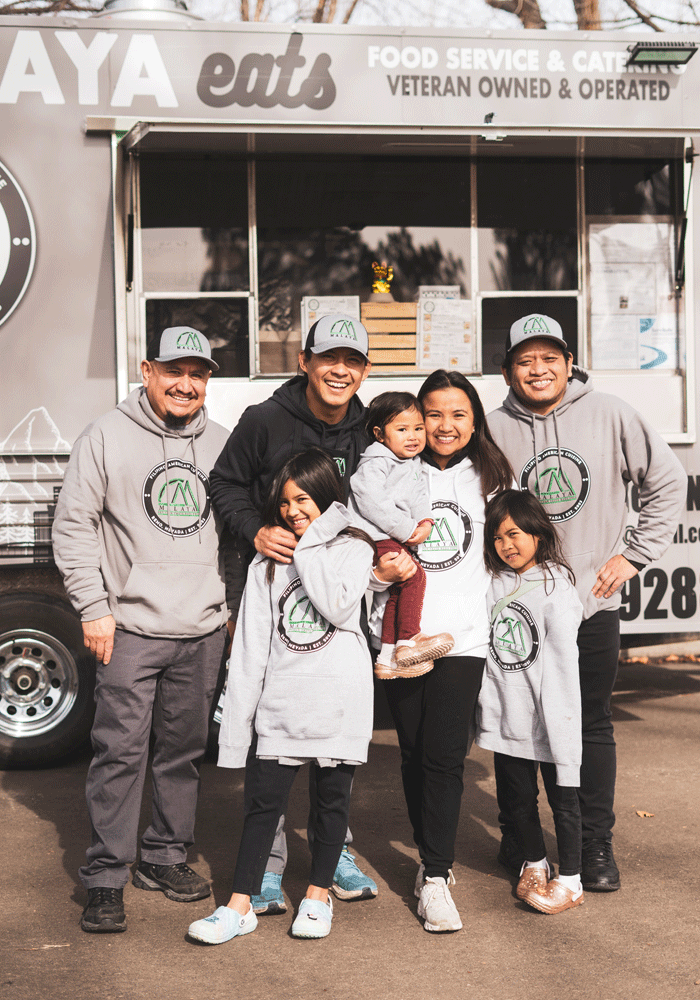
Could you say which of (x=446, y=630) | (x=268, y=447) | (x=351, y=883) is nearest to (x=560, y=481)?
(x=446, y=630)

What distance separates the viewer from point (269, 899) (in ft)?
11.7

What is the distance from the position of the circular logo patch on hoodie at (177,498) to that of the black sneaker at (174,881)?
4.04 feet

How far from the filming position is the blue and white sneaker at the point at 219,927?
331cm

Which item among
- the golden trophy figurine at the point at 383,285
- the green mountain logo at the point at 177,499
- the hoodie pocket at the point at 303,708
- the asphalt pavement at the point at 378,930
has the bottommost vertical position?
the asphalt pavement at the point at 378,930

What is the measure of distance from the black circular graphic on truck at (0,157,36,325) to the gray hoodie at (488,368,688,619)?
2910mm

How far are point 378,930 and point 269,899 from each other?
15.4 inches

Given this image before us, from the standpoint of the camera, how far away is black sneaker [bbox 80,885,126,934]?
3.47 m

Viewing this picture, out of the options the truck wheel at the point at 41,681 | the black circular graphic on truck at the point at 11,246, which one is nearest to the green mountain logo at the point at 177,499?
the truck wheel at the point at 41,681

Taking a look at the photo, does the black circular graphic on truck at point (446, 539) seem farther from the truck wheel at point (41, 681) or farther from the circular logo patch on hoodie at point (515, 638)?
the truck wheel at point (41, 681)

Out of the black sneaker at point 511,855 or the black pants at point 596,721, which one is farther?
the black sneaker at point 511,855

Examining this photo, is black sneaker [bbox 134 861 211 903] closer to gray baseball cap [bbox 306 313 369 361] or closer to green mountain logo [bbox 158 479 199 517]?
green mountain logo [bbox 158 479 199 517]

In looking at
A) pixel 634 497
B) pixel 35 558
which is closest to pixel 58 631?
pixel 35 558

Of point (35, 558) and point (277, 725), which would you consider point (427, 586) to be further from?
point (35, 558)

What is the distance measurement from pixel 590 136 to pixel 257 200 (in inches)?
71.9
